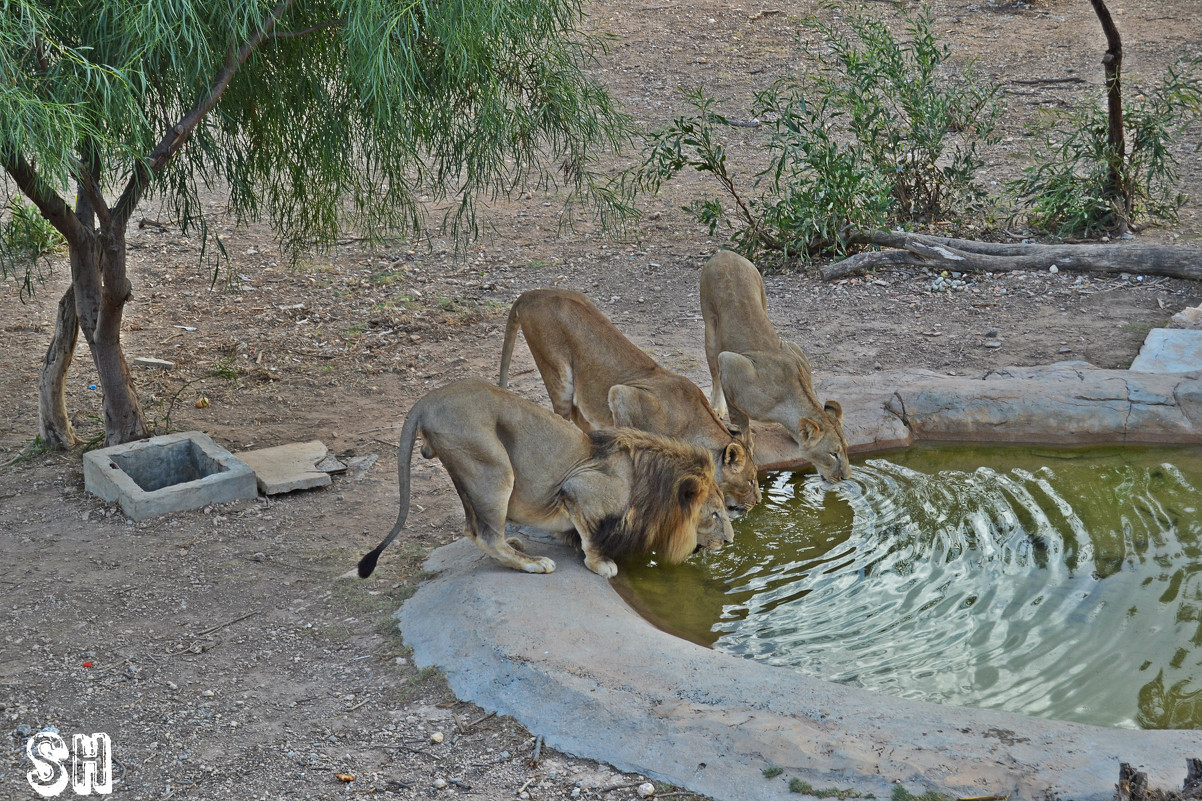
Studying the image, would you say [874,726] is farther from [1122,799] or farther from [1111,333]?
[1111,333]

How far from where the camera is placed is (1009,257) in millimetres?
10125

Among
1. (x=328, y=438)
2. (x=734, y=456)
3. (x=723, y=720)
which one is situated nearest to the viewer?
(x=723, y=720)

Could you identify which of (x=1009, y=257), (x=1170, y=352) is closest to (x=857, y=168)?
(x=1009, y=257)

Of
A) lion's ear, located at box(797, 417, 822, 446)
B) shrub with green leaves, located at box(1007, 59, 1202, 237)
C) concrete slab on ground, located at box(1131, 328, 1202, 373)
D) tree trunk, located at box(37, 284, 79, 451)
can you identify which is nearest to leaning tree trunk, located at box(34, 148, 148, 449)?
tree trunk, located at box(37, 284, 79, 451)

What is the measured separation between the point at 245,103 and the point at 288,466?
2190 millimetres

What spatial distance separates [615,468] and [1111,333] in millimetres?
5180

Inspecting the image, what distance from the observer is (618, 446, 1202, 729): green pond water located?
14.7 ft

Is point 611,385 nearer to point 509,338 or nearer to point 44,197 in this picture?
point 509,338

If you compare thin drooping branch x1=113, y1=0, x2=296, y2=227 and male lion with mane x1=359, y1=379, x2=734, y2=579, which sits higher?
thin drooping branch x1=113, y1=0, x2=296, y2=227

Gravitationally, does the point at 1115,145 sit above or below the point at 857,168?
above

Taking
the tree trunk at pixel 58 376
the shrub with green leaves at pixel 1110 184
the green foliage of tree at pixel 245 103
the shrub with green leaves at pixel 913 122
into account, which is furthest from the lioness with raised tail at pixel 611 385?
the shrub with green leaves at pixel 1110 184

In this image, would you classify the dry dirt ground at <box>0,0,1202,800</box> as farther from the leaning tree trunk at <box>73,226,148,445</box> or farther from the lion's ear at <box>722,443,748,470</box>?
the lion's ear at <box>722,443,748,470</box>

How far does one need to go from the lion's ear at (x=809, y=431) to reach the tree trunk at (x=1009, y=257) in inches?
171

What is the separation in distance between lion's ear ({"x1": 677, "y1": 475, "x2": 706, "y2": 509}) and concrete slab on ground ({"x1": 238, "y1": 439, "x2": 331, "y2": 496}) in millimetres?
2377
